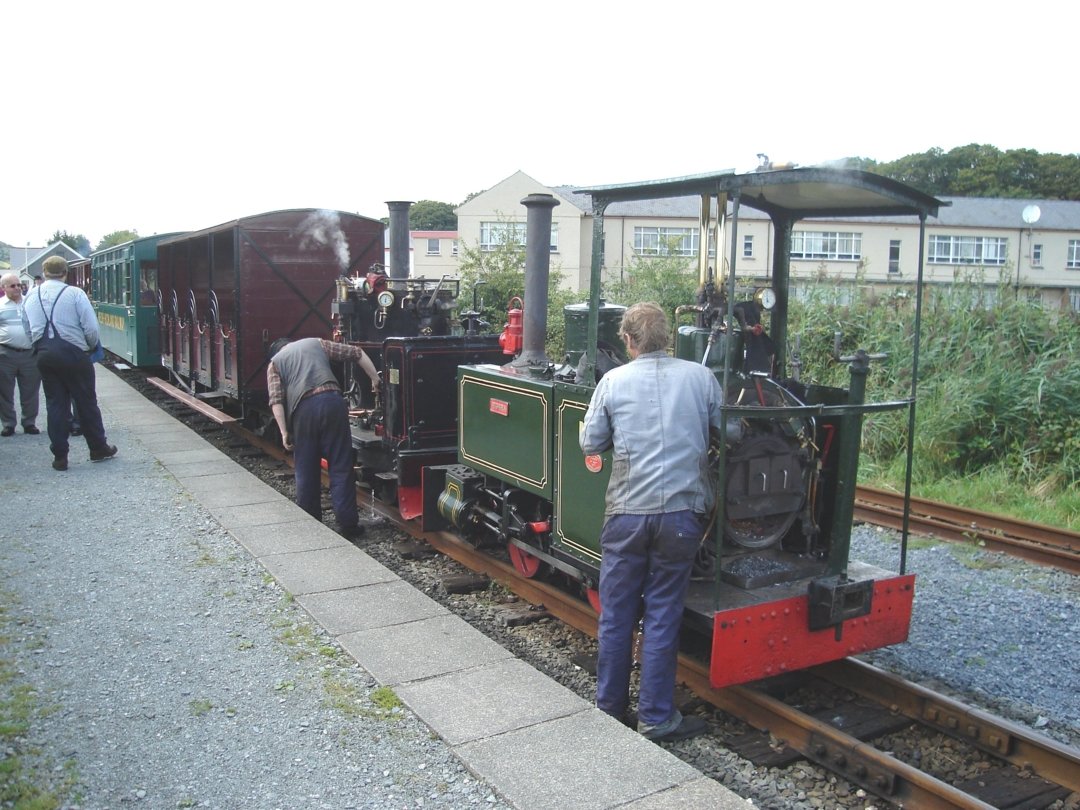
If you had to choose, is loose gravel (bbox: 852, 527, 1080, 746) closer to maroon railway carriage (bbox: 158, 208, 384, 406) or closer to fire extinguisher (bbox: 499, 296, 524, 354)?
fire extinguisher (bbox: 499, 296, 524, 354)

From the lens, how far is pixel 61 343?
328 inches

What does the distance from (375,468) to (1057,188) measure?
66.2 m

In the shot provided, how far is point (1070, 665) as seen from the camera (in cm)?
491

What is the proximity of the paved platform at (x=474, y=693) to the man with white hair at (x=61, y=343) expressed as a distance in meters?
2.89

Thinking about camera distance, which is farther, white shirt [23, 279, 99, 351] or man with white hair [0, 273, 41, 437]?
man with white hair [0, 273, 41, 437]

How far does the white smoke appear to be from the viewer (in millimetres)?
10969

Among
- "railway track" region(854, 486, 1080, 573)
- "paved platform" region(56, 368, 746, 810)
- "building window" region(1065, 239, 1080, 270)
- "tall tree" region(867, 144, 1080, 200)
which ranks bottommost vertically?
"railway track" region(854, 486, 1080, 573)

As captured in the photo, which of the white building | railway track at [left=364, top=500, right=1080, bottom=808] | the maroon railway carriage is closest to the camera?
railway track at [left=364, top=500, right=1080, bottom=808]

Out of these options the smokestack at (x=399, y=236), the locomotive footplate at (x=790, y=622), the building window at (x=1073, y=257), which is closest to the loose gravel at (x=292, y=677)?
the locomotive footplate at (x=790, y=622)

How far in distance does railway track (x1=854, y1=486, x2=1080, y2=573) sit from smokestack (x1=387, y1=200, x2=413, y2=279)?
4845 millimetres

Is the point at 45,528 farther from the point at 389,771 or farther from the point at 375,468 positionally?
the point at 389,771

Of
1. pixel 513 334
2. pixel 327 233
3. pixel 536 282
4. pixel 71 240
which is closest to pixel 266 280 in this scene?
pixel 327 233

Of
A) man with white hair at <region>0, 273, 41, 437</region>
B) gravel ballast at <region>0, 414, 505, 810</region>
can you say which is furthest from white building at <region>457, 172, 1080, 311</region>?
gravel ballast at <region>0, 414, 505, 810</region>

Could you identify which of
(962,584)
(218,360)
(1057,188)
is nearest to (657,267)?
(218,360)
